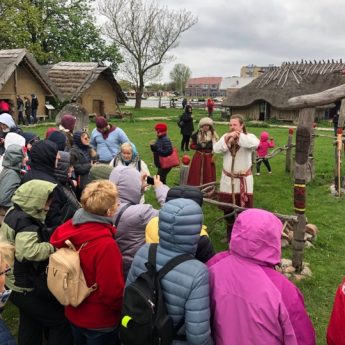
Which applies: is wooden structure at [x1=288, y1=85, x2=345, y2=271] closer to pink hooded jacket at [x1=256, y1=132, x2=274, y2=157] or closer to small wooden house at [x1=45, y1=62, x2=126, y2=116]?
pink hooded jacket at [x1=256, y1=132, x2=274, y2=157]

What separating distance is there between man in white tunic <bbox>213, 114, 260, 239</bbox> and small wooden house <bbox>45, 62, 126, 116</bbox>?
70.8 feet

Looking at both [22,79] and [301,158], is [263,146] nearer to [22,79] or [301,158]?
[301,158]

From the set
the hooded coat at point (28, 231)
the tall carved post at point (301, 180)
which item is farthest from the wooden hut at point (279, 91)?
the hooded coat at point (28, 231)

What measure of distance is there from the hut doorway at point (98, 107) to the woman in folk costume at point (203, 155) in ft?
70.5

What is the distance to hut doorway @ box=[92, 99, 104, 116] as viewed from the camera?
90.8 feet

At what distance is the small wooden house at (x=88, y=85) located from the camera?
26000 millimetres

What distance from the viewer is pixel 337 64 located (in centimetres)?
3231

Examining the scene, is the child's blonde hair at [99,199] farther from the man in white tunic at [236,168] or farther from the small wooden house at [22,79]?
the small wooden house at [22,79]

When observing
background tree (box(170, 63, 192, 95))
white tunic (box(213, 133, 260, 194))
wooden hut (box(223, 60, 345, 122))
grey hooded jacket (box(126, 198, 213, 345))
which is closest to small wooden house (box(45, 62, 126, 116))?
wooden hut (box(223, 60, 345, 122))

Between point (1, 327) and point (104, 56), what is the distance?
36782 millimetres

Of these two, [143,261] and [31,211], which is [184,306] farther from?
[31,211]

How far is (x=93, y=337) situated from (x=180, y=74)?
296ft

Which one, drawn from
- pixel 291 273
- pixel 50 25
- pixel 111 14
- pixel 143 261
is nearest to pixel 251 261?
pixel 143 261

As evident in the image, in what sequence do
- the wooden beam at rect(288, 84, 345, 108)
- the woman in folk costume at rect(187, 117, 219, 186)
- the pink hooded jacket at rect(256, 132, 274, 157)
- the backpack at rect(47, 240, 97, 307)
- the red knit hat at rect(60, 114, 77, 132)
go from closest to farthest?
the backpack at rect(47, 240, 97, 307) → the wooden beam at rect(288, 84, 345, 108) → the red knit hat at rect(60, 114, 77, 132) → the woman in folk costume at rect(187, 117, 219, 186) → the pink hooded jacket at rect(256, 132, 274, 157)
